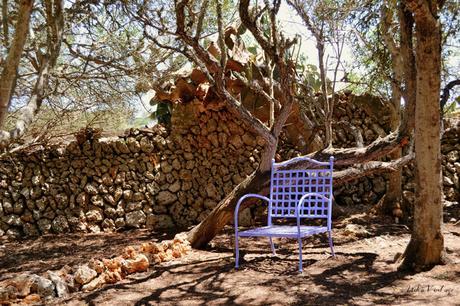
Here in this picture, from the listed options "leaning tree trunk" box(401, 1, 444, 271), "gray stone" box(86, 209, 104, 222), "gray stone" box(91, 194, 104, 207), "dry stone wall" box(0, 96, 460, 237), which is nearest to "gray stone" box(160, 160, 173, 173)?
"dry stone wall" box(0, 96, 460, 237)

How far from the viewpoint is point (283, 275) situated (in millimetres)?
3838

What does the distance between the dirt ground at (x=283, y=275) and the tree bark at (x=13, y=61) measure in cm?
149

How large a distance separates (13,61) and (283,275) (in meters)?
2.66

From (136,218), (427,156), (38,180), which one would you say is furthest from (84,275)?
(38,180)

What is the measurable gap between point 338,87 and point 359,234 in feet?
14.3

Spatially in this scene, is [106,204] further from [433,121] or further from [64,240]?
[433,121]

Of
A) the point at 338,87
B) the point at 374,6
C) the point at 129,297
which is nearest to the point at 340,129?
the point at 338,87

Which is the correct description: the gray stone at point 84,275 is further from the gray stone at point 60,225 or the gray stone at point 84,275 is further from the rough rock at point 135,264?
the gray stone at point 60,225

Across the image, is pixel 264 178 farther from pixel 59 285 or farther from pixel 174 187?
pixel 174 187

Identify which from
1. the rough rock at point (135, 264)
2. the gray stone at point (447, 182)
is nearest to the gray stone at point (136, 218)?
the rough rock at point (135, 264)

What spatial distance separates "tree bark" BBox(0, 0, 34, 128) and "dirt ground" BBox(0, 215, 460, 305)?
1493mm

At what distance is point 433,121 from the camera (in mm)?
3453

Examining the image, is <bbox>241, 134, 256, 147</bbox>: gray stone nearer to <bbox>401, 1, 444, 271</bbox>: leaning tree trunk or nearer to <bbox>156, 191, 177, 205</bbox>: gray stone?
<bbox>156, 191, 177, 205</bbox>: gray stone

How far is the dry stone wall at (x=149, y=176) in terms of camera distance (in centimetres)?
743
